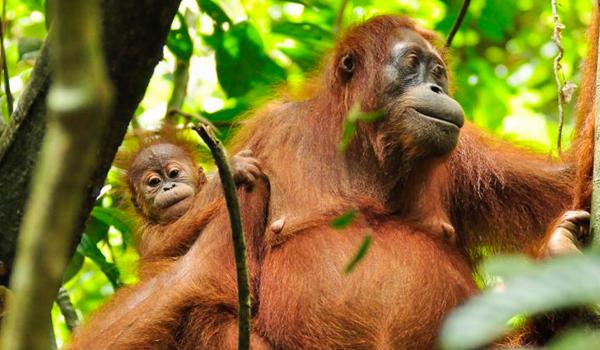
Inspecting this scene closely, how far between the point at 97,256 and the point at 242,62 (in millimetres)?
1665

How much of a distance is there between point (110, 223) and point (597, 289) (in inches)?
159

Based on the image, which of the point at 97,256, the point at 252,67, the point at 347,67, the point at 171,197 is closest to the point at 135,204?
the point at 171,197

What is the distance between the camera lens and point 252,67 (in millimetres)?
5863

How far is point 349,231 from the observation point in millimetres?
4145

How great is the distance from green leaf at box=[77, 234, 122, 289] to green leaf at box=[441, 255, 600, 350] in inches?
145

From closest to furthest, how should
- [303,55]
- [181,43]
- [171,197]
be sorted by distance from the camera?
[171,197]
[181,43]
[303,55]

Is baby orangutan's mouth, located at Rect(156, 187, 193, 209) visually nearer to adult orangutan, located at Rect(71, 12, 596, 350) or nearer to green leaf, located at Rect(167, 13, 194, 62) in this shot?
adult orangutan, located at Rect(71, 12, 596, 350)

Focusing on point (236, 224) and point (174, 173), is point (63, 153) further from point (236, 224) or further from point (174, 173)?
point (174, 173)

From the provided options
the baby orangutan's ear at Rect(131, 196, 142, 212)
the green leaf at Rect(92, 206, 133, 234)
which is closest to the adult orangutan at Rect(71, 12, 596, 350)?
the green leaf at Rect(92, 206, 133, 234)

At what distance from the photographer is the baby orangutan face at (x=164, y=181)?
523 cm

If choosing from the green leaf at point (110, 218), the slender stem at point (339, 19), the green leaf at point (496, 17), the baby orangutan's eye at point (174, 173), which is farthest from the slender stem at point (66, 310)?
the green leaf at point (496, 17)

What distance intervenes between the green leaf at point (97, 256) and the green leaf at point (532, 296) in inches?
145

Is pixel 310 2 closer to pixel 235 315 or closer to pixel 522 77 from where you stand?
pixel 235 315

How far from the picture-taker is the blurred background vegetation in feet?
18.4
